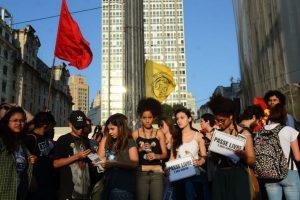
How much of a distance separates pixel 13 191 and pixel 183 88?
10526 centimetres

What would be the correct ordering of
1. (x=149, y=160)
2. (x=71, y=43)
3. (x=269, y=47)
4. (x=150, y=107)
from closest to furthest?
(x=149, y=160) → (x=150, y=107) → (x=71, y=43) → (x=269, y=47)

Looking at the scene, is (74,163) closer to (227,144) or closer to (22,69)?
(227,144)

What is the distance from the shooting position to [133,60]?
50.0 feet

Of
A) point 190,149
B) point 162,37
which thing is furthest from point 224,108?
point 162,37

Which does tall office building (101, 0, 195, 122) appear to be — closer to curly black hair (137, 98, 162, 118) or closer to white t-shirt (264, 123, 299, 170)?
curly black hair (137, 98, 162, 118)

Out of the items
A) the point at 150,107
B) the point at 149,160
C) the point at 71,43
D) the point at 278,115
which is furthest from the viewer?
the point at 71,43

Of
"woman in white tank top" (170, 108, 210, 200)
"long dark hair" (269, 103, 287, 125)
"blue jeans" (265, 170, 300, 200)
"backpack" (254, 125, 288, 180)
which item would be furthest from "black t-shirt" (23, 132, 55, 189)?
"long dark hair" (269, 103, 287, 125)

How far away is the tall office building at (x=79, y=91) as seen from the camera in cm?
16650

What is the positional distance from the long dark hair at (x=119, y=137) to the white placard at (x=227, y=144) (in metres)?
1.05

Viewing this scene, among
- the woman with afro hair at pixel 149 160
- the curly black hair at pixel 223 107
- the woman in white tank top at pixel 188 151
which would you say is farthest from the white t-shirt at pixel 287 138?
the woman with afro hair at pixel 149 160

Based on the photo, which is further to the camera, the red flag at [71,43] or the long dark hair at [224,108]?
the red flag at [71,43]

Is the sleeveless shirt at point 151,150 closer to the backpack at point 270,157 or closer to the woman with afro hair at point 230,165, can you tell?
the woman with afro hair at point 230,165

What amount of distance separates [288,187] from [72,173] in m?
2.53

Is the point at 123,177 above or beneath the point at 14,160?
beneath
